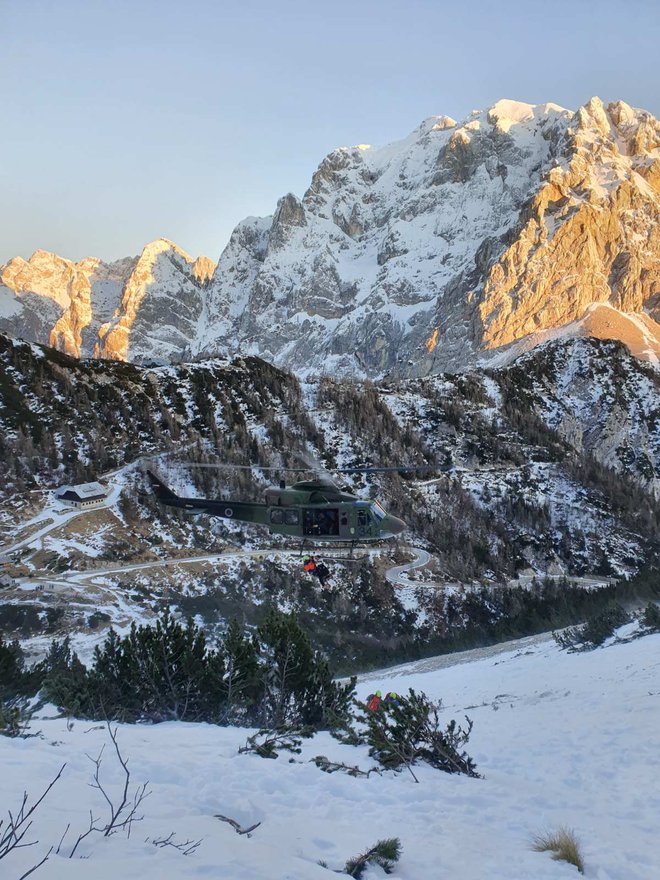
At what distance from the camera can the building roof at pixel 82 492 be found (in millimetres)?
60500

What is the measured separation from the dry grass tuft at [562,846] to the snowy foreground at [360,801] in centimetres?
13

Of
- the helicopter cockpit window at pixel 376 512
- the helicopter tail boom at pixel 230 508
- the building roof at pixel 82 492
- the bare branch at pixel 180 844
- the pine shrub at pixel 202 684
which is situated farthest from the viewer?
the building roof at pixel 82 492

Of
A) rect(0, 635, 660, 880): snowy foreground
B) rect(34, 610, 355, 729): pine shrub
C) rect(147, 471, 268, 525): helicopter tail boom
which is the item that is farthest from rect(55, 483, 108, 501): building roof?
rect(0, 635, 660, 880): snowy foreground

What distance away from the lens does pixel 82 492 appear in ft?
199

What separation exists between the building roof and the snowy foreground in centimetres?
5170

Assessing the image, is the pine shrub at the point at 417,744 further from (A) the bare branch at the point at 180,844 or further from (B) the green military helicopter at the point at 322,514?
(B) the green military helicopter at the point at 322,514

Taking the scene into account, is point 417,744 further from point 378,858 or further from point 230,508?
point 230,508

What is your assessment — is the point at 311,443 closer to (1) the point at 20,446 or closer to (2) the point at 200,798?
(1) the point at 20,446

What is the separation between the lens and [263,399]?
104062 millimetres

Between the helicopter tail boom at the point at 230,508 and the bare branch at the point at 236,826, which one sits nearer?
the bare branch at the point at 236,826

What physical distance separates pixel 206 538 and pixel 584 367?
109 m

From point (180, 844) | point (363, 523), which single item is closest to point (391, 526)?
point (363, 523)

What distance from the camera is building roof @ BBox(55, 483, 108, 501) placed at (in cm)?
6050

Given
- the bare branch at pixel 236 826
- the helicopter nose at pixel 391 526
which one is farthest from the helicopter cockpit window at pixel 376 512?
the bare branch at pixel 236 826
